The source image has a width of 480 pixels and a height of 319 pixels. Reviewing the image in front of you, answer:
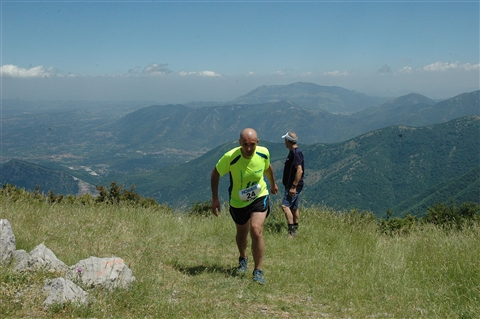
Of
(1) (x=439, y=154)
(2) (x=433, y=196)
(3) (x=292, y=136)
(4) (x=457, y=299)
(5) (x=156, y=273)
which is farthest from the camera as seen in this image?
(1) (x=439, y=154)

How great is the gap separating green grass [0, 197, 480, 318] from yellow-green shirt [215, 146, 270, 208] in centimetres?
110

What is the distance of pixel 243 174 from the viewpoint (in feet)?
16.4

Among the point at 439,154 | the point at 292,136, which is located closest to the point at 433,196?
the point at 439,154

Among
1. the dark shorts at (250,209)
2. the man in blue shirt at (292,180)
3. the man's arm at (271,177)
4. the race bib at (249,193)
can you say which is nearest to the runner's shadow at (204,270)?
the dark shorts at (250,209)

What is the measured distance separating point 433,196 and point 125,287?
9992cm

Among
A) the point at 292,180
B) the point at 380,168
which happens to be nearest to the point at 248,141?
the point at 292,180

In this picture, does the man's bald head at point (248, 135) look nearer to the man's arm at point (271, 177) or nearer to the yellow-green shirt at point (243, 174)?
the yellow-green shirt at point (243, 174)

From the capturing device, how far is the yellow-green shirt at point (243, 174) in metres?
5.01

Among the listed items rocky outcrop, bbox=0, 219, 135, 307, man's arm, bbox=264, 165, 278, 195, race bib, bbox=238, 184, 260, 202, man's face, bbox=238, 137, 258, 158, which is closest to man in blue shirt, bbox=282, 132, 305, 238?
man's arm, bbox=264, 165, 278, 195

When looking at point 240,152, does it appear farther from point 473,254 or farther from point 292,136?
point 473,254

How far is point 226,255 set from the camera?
21.1ft

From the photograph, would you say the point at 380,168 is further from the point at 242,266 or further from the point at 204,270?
the point at 204,270

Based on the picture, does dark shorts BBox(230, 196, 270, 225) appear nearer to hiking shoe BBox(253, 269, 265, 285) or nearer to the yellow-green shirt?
the yellow-green shirt

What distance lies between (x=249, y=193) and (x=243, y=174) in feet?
0.88
